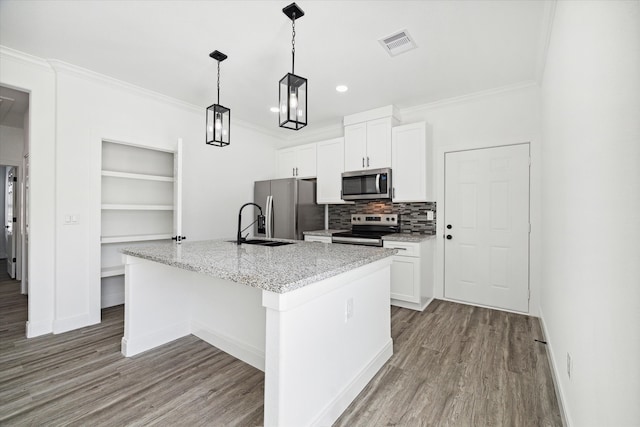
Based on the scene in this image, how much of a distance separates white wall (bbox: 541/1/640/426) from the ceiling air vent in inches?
39.4

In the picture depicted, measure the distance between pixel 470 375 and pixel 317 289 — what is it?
1.47 m

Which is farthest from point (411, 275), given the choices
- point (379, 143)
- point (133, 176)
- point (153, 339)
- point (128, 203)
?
point (128, 203)

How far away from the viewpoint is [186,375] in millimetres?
2105

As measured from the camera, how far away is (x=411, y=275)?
3518 millimetres

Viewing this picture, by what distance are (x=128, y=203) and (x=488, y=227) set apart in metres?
4.50

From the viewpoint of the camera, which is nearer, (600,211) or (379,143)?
(600,211)

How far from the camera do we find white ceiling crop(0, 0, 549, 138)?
212cm

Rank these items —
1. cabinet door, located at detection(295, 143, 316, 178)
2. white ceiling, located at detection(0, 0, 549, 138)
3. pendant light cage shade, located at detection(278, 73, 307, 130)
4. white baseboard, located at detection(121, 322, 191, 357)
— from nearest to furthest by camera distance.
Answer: pendant light cage shade, located at detection(278, 73, 307, 130)
white ceiling, located at detection(0, 0, 549, 138)
white baseboard, located at detection(121, 322, 191, 357)
cabinet door, located at detection(295, 143, 316, 178)

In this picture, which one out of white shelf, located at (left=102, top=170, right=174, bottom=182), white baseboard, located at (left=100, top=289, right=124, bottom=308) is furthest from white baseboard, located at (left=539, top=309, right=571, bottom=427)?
white baseboard, located at (left=100, top=289, right=124, bottom=308)

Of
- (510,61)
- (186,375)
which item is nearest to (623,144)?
(510,61)

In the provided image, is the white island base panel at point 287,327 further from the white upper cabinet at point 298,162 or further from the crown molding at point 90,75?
the white upper cabinet at point 298,162

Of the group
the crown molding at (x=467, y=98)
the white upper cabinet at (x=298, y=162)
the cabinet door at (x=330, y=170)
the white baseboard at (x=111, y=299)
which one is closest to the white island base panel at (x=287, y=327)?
the white baseboard at (x=111, y=299)

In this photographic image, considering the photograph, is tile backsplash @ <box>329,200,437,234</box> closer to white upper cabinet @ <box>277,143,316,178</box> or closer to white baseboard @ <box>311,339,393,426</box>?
white upper cabinet @ <box>277,143,316,178</box>

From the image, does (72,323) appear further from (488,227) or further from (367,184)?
(488,227)
